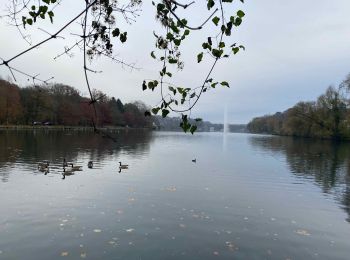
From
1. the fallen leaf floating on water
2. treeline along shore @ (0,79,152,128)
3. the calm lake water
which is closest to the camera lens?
the calm lake water

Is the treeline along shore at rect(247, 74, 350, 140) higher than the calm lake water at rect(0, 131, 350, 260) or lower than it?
higher

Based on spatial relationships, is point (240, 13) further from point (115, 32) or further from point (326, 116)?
point (326, 116)

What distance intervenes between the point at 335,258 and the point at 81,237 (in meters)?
9.24

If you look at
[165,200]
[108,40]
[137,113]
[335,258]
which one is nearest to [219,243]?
[335,258]

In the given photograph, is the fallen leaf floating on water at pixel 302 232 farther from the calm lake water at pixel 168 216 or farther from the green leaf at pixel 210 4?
the green leaf at pixel 210 4

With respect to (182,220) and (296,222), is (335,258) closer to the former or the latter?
(296,222)

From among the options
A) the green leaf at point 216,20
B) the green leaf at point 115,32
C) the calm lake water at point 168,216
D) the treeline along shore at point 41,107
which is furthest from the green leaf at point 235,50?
the treeline along shore at point 41,107

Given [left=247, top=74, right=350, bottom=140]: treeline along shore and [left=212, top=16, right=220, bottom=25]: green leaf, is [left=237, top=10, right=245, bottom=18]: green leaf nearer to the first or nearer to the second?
[left=212, top=16, right=220, bottom=25]: green leaf

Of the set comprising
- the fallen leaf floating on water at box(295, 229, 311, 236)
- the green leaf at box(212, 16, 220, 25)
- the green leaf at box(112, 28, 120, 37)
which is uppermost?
the green leaf at box(212, 16, 220, 25)

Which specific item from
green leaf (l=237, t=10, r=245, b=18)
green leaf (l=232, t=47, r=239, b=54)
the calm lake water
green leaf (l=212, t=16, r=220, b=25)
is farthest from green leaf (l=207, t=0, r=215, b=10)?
the calm lake water

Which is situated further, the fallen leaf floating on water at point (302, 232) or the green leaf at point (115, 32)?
the fallen leaf floating on water at point (302, 232)

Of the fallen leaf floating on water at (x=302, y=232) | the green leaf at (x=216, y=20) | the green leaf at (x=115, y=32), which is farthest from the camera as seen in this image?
the fallen leaf floating on water at (x=302, y=232)

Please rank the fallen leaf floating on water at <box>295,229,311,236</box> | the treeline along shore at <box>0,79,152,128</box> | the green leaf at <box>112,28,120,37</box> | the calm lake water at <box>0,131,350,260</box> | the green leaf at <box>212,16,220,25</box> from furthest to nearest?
1. the treeline along shore at <box>0,79,152,128</box>
2. the fallen leaf floating on water at <box>295,229,311,236</box>
3. the calm lake water at <box>0,131,350,260</box>
4. the green leaf at <box>112,28,120,37</box>
5. the green leaf at <box>212,16,220,25</box>

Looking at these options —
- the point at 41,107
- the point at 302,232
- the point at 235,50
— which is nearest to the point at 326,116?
the point at 41,107
